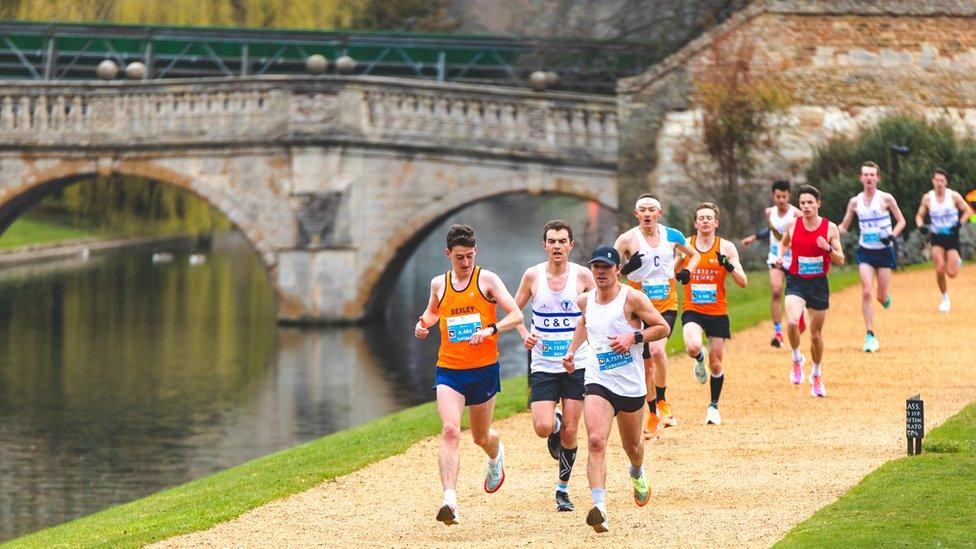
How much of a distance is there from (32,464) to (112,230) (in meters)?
34.7

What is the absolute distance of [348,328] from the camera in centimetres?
3572

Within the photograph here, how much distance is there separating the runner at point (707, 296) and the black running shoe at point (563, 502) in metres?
3.59

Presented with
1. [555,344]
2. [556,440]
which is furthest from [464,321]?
[556,440]

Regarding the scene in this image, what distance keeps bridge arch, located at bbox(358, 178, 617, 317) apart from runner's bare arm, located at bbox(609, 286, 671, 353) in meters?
22.5

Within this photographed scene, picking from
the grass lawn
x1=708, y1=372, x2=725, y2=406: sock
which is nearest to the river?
the grass lawn

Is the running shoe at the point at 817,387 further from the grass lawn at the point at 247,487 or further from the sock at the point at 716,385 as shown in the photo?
the grass lawn at the point at 247,487

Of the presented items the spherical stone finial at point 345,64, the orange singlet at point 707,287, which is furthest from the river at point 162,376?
the orange singlet at point 707,287

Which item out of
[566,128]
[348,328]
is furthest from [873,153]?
[348,328]

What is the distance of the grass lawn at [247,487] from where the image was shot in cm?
1320

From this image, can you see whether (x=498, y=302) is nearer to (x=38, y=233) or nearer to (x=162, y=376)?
(x=162, y=376)

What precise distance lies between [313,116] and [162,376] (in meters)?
7.96

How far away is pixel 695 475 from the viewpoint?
13758 millimetres

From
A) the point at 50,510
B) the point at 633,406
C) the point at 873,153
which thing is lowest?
the point at 50,510

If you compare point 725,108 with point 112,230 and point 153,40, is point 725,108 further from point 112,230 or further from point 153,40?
point 112,230
